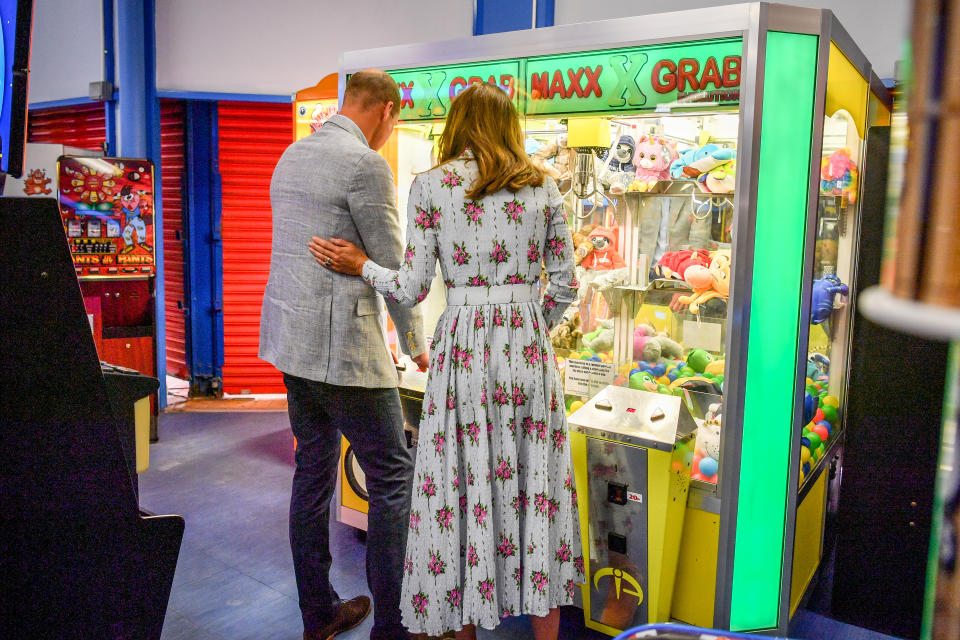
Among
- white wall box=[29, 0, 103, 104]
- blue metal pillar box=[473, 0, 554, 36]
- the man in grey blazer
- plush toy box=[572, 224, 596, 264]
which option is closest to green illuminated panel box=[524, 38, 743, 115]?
plush toy box=[572, 224, 596, 264]

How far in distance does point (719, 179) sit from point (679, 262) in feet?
1.04

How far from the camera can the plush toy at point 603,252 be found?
2.86 metres

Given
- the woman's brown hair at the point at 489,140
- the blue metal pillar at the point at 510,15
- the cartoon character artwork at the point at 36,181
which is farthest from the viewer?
the cartoon character artwork at the point at 36,181

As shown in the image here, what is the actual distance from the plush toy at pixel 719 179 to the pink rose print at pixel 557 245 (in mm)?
744

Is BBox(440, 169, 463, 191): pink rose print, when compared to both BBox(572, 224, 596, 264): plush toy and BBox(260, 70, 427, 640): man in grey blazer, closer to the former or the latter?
BBox(260, 70, 427, 640): man in grey blazer

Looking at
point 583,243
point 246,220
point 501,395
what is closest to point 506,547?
point 501,395

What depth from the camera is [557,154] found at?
9.48 feet

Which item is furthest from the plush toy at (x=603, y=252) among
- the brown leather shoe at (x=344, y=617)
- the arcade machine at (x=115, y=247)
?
the arcade machine at (x=115, y=247)

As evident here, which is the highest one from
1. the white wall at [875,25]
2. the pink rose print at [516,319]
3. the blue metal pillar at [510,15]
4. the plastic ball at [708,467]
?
the blue metal pillar at [510,15]

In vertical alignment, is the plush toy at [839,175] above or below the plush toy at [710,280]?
above

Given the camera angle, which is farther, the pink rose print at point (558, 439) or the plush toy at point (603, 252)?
the plush toy at point (603, 252)

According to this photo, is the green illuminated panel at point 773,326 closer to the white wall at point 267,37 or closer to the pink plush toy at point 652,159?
the pink plush toy at point 652,159

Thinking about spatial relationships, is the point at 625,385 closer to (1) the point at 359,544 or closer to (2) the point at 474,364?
(2) the point at 474,364

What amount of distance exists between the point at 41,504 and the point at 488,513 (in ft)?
3.62
